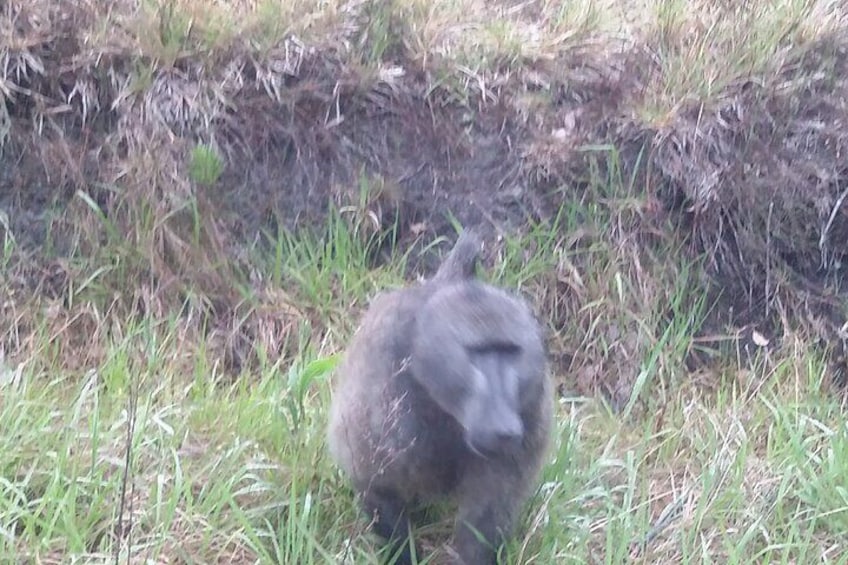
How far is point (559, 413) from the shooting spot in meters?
3.40

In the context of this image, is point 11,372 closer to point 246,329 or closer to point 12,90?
point 246,329

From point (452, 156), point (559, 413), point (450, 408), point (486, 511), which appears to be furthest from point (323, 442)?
point (452, 156)

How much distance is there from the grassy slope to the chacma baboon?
0.16 metres

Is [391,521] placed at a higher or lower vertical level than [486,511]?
lower

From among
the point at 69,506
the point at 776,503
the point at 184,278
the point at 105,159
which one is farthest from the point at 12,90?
the point at 776,503

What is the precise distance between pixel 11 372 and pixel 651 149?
2.01 metres

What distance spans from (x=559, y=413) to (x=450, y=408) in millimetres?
1070

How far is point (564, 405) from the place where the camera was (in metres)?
3.48

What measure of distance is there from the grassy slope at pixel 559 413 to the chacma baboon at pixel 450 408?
0.16 m

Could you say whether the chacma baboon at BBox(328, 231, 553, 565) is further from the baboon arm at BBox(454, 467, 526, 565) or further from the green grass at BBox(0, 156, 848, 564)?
→ the green grass at BBox(0, 156, 848, 564)

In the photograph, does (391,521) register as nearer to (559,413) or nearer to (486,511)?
(486,511)

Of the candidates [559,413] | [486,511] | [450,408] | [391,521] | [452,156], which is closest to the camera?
[450,408]

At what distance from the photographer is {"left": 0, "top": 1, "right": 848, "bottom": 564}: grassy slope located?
273 centimetres

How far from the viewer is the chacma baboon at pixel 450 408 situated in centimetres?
234
